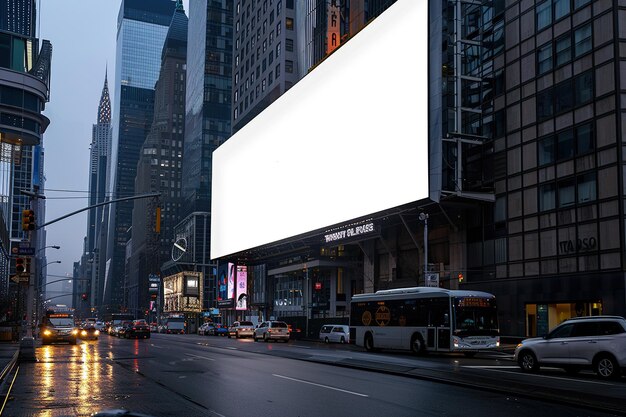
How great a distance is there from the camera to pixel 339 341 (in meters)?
53.0

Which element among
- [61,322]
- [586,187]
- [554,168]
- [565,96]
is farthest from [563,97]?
[61,322]

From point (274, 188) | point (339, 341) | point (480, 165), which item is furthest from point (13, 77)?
point (480, 165)

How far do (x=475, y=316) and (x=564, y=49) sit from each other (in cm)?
2039

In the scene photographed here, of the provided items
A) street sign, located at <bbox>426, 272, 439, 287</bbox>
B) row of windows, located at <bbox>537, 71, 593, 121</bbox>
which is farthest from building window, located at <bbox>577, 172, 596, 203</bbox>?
street sign, located at <bbox>426, 272, 439, 287</bbox>

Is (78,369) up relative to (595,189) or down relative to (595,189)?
down

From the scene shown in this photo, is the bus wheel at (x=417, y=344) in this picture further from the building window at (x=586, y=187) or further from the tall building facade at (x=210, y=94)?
the tall building facade at (x=210, y=94)

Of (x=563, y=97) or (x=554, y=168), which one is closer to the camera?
(x=563, y=97)

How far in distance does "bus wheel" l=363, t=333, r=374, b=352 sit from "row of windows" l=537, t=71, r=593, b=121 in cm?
1884

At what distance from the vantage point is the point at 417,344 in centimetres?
3388

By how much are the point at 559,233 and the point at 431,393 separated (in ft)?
95.5

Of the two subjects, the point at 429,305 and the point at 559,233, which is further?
the point at 559,233

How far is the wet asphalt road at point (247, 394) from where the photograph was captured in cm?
1363

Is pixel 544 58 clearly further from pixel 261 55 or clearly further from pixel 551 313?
pixel 261 55

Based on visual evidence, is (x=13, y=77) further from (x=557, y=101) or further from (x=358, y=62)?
(x=557, y=101)
